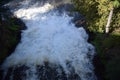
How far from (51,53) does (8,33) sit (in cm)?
449

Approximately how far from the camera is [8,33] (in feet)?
75.4

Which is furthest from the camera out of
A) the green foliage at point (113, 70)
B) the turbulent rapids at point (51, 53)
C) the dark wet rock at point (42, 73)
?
the turbulent rapids at point (51, 53)

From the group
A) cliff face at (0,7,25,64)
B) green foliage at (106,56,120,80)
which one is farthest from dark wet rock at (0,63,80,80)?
green foliage at (106,56,120,80)

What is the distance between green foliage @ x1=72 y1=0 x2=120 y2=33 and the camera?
2253cm

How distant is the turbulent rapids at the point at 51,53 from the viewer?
19.5 meters

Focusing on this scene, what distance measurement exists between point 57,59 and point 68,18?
685cm

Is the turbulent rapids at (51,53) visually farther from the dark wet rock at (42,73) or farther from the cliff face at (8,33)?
the cliff face at (8,33)

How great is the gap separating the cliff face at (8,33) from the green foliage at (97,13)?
575 centimetres

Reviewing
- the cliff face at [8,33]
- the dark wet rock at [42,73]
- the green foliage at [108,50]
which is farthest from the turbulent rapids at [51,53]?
the green foliage at [108,50]

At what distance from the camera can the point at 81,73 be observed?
64.1 ft

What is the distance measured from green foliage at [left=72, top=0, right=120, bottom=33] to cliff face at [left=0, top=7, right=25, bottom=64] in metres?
5.75

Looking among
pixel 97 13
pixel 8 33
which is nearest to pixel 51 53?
pixel 8 33

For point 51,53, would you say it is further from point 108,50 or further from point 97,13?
point 97,13

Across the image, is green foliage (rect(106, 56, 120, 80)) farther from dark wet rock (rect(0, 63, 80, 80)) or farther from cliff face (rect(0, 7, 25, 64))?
cliff face (rect(0, 7, 25, 64))
